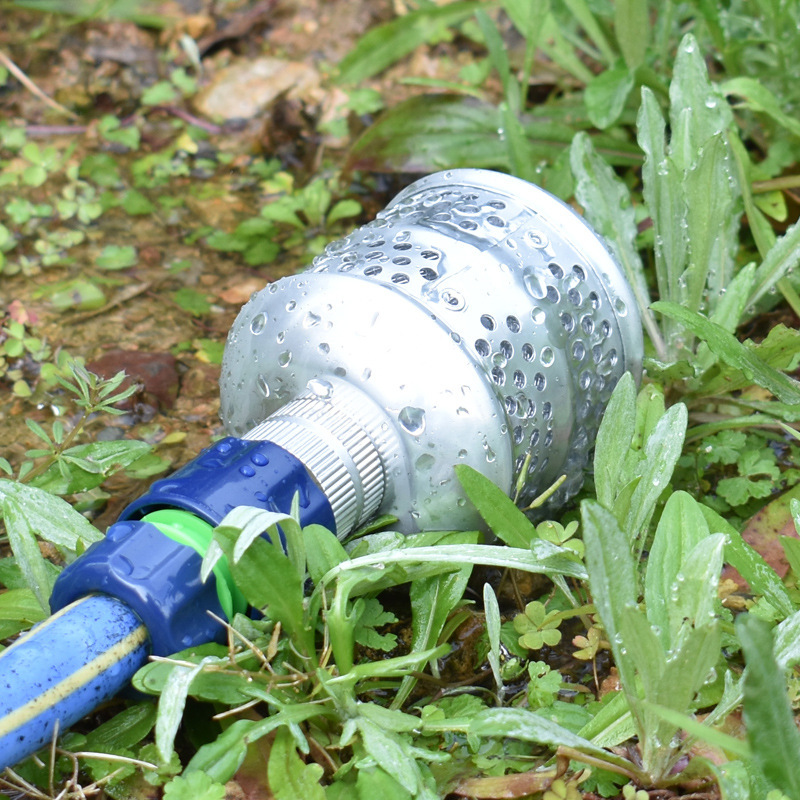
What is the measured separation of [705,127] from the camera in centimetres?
160

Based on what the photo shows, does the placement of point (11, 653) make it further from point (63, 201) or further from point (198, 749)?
point (63, 201)

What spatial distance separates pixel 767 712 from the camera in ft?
2.91

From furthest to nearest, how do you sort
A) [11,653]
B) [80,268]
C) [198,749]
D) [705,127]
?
[80,268] < [705,127] < [198,749] < [11,653]

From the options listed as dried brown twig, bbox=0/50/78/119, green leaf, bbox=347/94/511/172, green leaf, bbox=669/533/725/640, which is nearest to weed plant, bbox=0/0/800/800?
green leaf, bbox=669/533/725/640

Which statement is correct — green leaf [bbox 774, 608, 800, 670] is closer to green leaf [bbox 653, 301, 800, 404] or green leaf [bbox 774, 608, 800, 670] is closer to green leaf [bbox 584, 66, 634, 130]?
green leaf [bbox 653, 301, 800, 404]

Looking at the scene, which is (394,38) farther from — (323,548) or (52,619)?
(52,619)

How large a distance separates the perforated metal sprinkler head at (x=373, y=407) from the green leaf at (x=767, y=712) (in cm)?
42

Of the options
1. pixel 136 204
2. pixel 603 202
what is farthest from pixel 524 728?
pixel 136 204

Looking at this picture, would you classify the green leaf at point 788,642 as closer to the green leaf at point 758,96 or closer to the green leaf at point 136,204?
the green leaf at point 758,96

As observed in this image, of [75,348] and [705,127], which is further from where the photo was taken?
[75,348]

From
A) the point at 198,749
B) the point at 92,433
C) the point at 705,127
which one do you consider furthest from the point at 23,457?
the point at 705,127

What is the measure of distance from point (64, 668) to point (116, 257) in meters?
1.26

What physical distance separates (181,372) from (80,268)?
422mm

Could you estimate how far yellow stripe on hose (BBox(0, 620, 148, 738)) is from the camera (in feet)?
3.14
